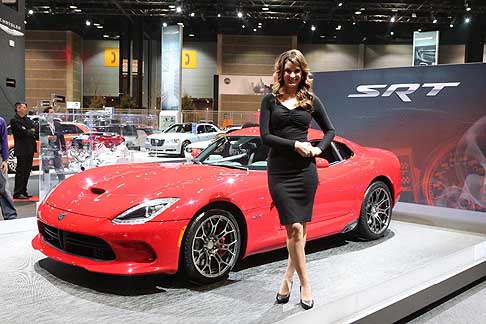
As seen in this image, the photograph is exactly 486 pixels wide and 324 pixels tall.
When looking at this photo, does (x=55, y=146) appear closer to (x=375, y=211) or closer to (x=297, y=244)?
(x=375, y=211)

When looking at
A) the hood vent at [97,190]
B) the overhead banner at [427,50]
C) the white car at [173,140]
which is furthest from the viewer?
the overhead banner at [427,50]

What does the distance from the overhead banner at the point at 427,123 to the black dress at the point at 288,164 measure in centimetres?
372

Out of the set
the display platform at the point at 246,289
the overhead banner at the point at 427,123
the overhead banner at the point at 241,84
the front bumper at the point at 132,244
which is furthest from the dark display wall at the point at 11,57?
the overhead banner at the point at 241,84

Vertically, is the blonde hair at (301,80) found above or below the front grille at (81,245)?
above

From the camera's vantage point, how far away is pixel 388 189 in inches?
202

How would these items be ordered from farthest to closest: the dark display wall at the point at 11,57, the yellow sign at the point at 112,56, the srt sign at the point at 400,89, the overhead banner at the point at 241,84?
the yellow sign at the point at 112,56, the overhead banner at the point at 241,84, the dark display wall at the point at 11,57, the srt sign at the point at 400,89

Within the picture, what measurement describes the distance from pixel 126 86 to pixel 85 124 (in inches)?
1042

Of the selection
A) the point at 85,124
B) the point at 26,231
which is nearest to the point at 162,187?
the point at 26,231

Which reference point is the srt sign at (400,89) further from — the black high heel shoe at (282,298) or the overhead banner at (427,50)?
the overhead banner at (427,50)

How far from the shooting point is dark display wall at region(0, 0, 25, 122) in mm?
12930

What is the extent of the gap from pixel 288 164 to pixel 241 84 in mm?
28853

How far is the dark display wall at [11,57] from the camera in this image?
12.9 metres

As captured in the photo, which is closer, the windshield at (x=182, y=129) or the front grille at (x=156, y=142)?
the front grille at (x=156, y=142)

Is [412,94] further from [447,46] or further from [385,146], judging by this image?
[447,46]
